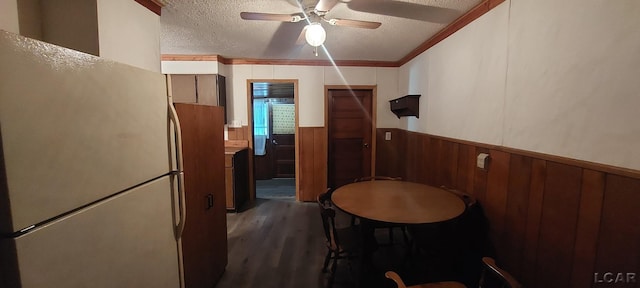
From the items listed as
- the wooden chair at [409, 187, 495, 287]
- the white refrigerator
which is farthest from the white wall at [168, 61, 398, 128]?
the white refrigerator

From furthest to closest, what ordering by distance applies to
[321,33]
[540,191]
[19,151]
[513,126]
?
[321,33], [513,126], [540,191], [19,151]

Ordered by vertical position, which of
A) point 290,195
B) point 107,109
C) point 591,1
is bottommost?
point 290,195

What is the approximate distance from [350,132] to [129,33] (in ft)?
10.5

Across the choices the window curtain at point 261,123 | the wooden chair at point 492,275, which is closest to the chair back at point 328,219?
the wooden chair at point 492,275

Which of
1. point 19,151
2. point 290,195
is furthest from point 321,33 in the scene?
point 290,195

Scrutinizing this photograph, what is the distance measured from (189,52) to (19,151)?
335cm

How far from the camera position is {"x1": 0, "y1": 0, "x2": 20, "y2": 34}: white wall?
1194mm

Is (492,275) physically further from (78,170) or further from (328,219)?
(78,170)

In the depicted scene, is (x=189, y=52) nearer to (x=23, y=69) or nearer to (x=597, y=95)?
(x=23, y=69)

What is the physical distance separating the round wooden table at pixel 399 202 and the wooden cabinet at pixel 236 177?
6.16ft

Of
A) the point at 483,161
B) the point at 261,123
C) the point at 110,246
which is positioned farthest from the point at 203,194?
the point at 261,123

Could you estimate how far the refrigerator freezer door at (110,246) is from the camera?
0.68 m

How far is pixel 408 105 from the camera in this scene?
3383 mm

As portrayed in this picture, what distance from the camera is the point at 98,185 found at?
0.85m
